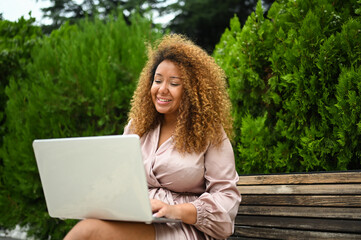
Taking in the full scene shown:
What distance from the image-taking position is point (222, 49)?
410 cm

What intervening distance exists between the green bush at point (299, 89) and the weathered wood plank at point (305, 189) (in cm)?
34

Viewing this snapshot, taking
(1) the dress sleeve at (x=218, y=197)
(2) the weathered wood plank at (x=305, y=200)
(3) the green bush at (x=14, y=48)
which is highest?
(3) the green bush at (x=14, y=48)

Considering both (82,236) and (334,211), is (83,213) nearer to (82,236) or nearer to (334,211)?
(82,236)

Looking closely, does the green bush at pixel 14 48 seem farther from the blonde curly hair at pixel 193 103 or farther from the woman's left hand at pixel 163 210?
the woman's left hand at pixel 163 210

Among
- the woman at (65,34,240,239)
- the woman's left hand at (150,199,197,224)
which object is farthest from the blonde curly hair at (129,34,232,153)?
the woman's left hand at (150,199,197,224)

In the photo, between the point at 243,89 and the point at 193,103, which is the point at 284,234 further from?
the point at 243,89

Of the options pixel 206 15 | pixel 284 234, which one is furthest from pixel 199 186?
pixel 206 15

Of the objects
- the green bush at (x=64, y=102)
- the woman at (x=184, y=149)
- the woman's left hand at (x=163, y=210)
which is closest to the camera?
the woman's left hand at (x=163, y=210)

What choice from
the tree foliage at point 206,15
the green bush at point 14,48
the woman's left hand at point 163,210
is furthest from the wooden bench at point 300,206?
the tree foliage at point 206,15

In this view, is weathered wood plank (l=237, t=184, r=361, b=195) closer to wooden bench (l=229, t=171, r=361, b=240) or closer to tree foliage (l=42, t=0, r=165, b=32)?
wooden bench (l=229, t=171, r=361, b=240)

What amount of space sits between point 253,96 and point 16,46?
384 centimetres

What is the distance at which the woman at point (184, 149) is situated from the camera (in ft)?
6.58

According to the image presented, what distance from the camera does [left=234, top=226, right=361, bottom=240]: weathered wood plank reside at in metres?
2.28

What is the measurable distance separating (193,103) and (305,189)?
835mm
